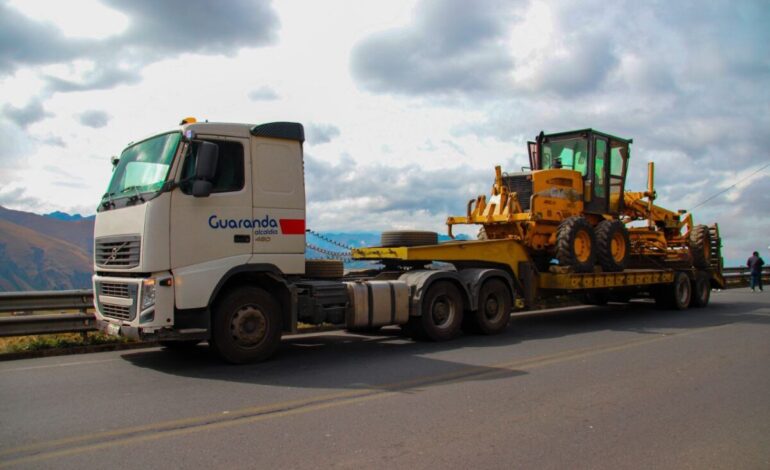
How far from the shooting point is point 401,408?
554 cm

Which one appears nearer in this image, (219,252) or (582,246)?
(219,252)

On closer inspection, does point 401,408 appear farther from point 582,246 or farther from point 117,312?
point 582,246

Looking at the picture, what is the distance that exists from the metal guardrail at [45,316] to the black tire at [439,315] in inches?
205

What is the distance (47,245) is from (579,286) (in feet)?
84.1

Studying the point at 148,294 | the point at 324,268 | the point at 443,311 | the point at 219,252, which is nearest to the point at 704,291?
the point at 443,311

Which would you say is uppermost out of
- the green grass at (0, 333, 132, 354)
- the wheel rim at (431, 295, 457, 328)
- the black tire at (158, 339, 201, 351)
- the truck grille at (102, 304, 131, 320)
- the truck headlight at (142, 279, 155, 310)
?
the truck headlight at (142, 279, 155, 310)

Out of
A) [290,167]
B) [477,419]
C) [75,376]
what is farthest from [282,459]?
[290,167]

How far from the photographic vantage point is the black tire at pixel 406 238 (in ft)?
34.6

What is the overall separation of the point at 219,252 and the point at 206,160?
1.21 meters

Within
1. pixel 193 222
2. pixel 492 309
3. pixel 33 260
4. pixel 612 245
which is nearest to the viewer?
pixel 193 222

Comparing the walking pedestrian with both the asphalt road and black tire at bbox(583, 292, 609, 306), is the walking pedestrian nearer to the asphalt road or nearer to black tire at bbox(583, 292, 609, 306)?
black tire at bbox(583, 292, 609, 306)

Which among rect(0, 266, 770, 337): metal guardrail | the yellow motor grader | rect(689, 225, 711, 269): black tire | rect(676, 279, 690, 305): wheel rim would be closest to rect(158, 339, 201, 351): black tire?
rect(0, 266, 770, 337): metal guardrail

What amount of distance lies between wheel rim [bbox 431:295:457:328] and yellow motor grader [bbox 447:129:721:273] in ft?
9.08

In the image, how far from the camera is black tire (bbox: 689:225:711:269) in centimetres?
1630
